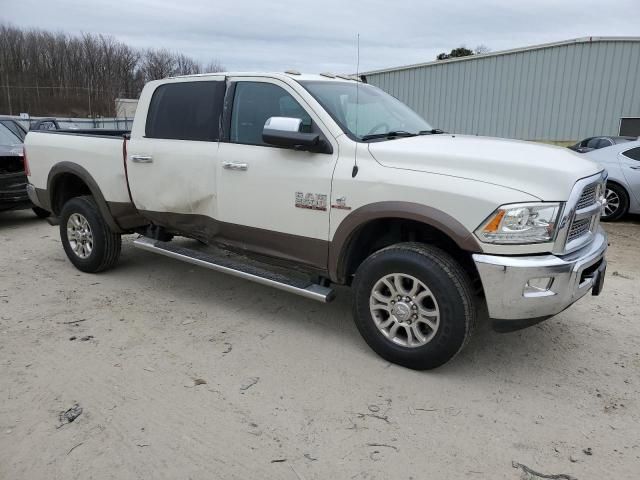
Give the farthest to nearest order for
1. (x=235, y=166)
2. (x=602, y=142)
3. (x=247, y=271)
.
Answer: (x=602, y=142)
(x=247, y=271)
(x=235, y=166)

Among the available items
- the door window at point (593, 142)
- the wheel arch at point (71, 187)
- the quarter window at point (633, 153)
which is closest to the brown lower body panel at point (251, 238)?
the wheel arch at point (71, 187)

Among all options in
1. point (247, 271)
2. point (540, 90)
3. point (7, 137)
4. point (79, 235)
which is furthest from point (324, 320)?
point (540, 90)

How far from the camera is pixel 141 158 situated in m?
4.83

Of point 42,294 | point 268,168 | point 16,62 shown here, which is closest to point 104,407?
point 268,168

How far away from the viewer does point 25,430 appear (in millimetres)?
2857

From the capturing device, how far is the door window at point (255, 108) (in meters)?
4.07

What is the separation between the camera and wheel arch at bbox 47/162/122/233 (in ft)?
17.4

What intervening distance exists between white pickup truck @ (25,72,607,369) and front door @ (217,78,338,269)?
1cm

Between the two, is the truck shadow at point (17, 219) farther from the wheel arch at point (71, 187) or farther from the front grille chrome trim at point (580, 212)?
the front grille chrome trim at point (580, 212)

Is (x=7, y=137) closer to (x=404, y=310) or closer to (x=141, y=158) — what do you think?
(x=141, y=158)

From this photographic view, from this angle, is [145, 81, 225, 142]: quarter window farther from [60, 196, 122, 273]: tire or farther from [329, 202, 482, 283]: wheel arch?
[329, 202, 482, 283]: wheel arch

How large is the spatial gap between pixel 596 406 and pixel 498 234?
1.24 m

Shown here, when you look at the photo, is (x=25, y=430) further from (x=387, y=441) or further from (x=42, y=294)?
(x=42, y=294)

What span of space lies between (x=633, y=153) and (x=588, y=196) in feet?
20.8
